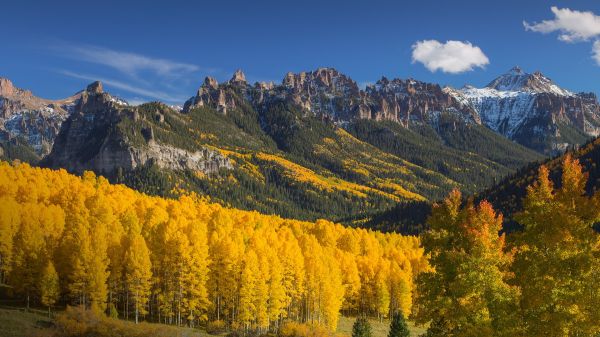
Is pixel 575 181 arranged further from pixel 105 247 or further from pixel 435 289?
pixel 105 247

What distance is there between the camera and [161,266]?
70.2 meters

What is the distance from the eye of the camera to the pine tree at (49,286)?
200 ft

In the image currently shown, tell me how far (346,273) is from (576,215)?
75.5m

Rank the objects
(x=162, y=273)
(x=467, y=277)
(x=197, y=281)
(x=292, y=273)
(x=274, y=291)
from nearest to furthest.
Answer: (x=467, y=277) → (x=197, y=281) → (x=274, y=291) → (x=162, y=273) → (x=292, y=273)

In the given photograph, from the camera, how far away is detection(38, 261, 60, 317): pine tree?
60812 millimetres

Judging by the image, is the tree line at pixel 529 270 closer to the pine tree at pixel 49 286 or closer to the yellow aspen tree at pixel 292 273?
the yellow aspen tree at pixel 292 273

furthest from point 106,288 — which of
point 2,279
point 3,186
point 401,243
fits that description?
point 401,243

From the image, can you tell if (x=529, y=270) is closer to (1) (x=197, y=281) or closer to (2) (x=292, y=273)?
(1) (x=197, y=281)

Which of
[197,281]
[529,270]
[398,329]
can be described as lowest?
[398,329]

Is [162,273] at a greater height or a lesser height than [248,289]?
greater

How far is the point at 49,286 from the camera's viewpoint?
61.1 m

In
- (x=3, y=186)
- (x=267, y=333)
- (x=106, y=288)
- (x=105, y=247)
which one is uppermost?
(x=3, y=186)

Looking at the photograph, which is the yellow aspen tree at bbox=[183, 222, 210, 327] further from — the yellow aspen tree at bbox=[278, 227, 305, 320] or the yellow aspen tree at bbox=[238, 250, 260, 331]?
the yellow aspen tree at bbox=[278, 227, 305, 320]

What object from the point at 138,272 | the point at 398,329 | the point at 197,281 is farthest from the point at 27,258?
the point at 398,329
